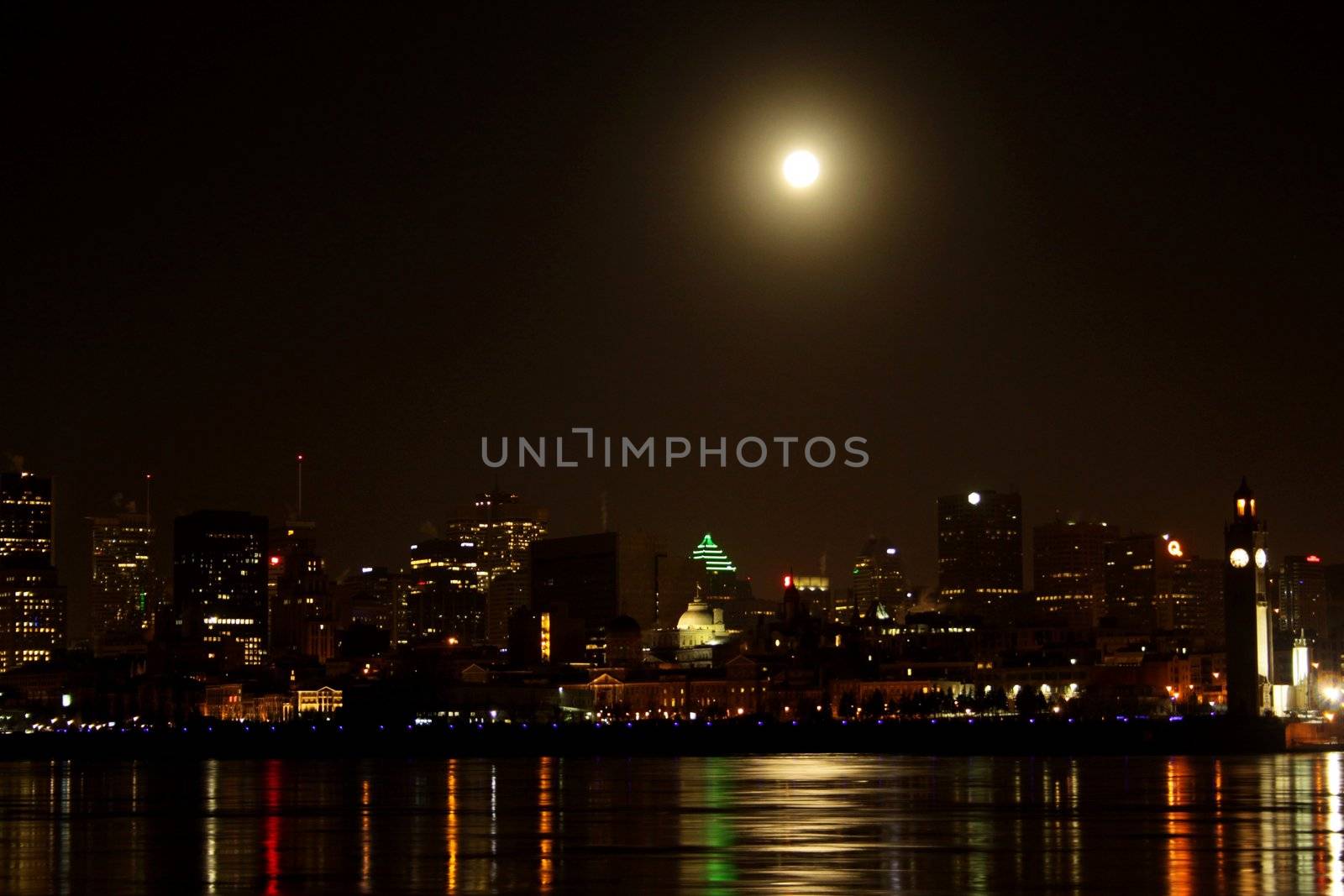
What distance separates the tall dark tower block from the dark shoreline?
4.05 metres

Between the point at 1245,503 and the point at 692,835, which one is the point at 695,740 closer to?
the point at 1245,503

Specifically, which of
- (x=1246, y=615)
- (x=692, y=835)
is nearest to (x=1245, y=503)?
(x=1246, y=615)

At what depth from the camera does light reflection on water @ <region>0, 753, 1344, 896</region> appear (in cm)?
3781

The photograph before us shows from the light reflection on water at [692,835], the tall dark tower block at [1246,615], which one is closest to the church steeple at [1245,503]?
the tall dark tower block at [1246,615]

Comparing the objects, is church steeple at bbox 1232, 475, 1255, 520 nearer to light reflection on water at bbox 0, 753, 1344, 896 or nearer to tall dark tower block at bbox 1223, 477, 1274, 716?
tall dark tower block at bbox 1223, 477, 1274, 716

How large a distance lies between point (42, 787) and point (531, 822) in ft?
130

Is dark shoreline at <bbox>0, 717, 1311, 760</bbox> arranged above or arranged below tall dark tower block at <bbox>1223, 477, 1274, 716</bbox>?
below

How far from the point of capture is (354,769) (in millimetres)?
112812

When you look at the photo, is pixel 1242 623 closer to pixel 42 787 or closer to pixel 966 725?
pixel 966 725

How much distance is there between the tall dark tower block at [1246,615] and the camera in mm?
153000

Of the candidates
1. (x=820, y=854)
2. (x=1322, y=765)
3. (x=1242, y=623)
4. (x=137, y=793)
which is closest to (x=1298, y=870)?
(x=820, y=854)

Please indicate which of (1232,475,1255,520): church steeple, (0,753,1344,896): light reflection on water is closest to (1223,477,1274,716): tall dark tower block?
(1232,475,1255,520): church steeple

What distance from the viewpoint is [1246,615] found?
15462 cm

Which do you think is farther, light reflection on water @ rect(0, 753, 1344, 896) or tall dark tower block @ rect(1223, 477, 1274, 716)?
tall dark tower block @ rect(1223, 477, 1274, 716)
